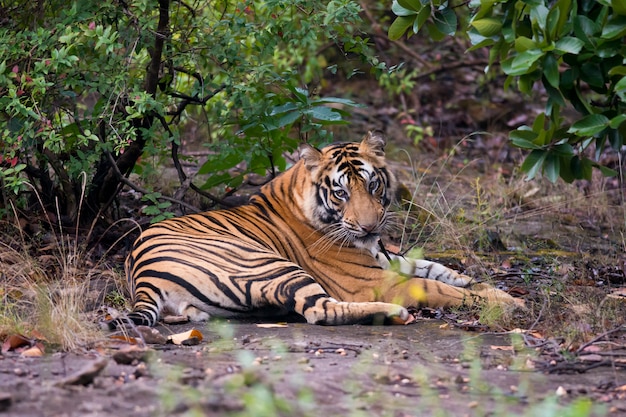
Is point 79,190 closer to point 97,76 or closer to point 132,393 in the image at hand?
point 97,76

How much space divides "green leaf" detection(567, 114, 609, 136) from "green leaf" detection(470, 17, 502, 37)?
62cm

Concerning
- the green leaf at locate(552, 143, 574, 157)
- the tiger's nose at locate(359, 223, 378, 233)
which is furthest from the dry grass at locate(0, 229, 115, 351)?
the green leaf at locate(552, 143, 574, 157)

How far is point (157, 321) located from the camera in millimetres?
4852

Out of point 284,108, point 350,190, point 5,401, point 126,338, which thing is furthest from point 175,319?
point 5,401

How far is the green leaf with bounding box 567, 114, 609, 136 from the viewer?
418 cm

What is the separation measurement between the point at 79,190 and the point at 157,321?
1977mm

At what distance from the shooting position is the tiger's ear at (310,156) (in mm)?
5777

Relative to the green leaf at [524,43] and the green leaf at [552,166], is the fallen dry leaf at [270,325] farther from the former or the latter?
the green leaf at [524,43]

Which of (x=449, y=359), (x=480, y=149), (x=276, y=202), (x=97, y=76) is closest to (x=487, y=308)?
(x=449, y=359)

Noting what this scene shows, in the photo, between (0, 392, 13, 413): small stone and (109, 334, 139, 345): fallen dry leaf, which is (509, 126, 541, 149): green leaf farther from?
(0, 392, 13, 413): small stone

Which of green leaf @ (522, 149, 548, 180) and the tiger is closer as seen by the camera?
green leaf @ (522, 149, 548, 180)

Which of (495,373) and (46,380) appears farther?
(495,373)

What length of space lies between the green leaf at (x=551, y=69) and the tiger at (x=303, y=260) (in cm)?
154

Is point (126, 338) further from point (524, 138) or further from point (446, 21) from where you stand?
point (446, 21)
